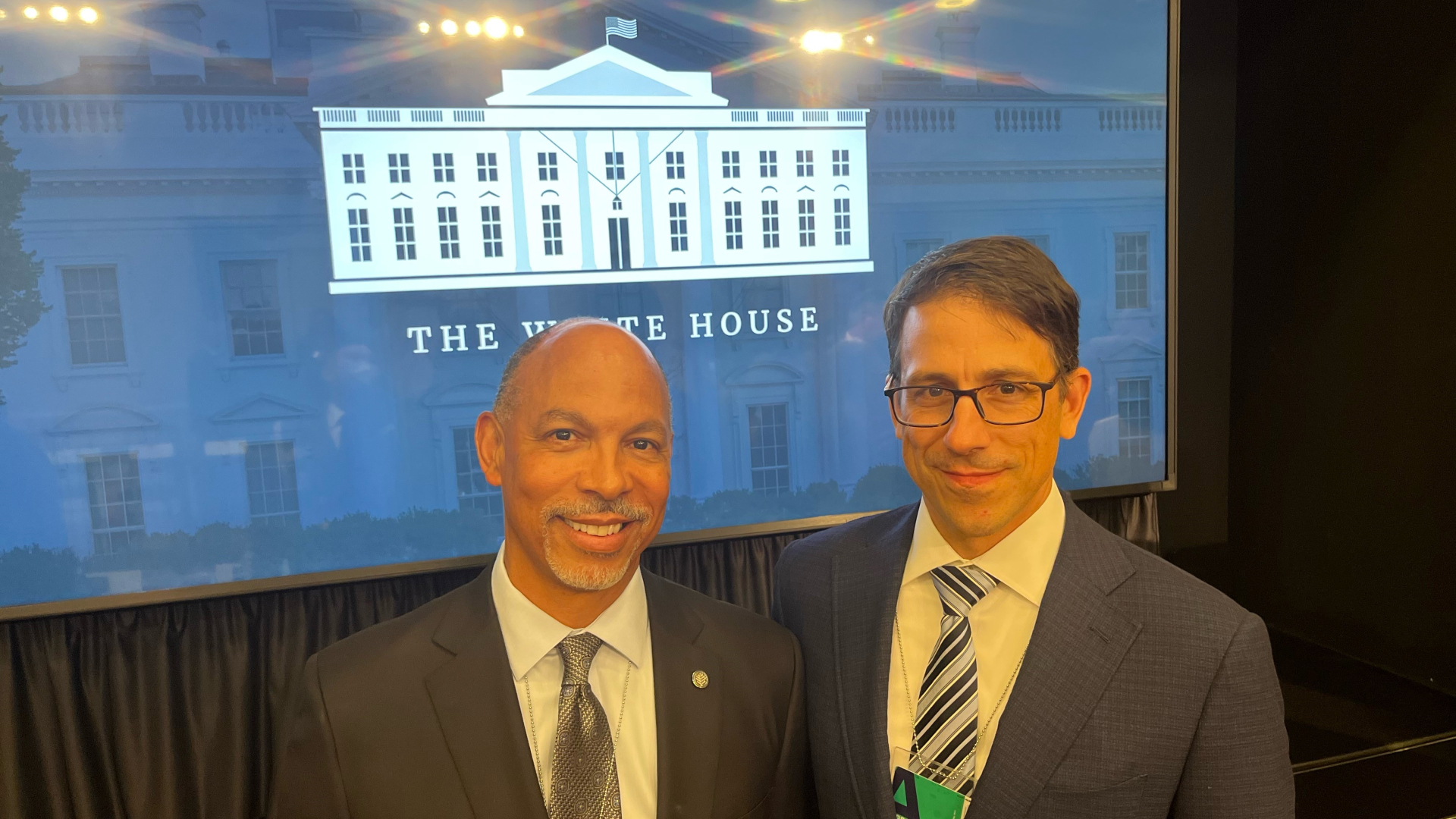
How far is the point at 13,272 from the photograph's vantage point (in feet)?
9.62

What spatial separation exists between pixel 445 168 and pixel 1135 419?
10.4 feet

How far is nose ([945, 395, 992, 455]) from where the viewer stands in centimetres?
136

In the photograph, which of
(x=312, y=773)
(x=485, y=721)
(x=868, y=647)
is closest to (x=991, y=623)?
(x=868, y=647)

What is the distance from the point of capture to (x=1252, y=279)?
4383 millimetres

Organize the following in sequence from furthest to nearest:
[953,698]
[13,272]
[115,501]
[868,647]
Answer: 1. [115,501]
2. [13,272]
3. [868,647]
4. [953,698]

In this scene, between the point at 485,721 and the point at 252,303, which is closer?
the point at 485,721

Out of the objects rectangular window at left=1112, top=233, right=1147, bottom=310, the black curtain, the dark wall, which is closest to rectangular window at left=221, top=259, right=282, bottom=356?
the black curtain

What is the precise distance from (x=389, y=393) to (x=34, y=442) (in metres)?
1.17

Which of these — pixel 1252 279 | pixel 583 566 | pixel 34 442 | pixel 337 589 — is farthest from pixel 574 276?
pixel 1252 279

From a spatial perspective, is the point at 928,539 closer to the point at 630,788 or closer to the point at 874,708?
the point at 874,708

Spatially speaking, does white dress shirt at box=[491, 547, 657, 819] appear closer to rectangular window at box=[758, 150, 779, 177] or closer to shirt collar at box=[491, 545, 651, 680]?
shirt collar at box=[491, 545, 651, 680]

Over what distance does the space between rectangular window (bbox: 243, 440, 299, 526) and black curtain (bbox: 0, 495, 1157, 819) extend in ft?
0.97

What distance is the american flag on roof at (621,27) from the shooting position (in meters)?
3.29

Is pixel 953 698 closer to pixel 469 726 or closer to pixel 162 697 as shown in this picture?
pixel 469 726
